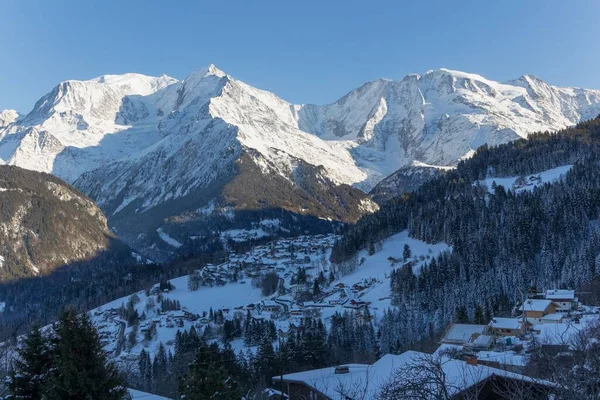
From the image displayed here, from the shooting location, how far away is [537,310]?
60.1 m

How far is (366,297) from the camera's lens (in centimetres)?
10538

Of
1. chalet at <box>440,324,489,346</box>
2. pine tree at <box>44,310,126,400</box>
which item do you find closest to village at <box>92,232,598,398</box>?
chalet at <box>440,324,489,346</box>

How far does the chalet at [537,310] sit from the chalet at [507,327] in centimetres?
156

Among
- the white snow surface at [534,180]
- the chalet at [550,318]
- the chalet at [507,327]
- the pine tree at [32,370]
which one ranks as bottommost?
the chalet at [507,327]

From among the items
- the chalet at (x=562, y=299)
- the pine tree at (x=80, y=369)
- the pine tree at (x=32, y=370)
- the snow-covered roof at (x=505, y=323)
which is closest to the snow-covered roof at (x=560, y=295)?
the chalet at (x=562, y=299)

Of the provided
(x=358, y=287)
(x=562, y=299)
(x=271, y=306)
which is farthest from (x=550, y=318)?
(x=271, y=306)

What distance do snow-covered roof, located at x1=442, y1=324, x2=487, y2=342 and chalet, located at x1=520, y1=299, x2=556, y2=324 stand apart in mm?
5433

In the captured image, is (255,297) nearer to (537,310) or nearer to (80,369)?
(537,310)

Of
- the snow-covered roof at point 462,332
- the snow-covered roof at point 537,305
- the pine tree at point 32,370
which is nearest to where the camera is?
the pine tree at point 32,370

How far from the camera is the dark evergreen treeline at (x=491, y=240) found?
269 ft

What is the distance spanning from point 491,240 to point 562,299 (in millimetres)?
44417

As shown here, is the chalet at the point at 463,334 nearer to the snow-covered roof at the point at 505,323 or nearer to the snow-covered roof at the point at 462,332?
the snow-covered roof at the point at 462,332

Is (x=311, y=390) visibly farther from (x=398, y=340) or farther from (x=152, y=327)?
(x=152, y=327)

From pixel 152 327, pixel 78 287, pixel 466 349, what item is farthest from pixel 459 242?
pixel 78 287
